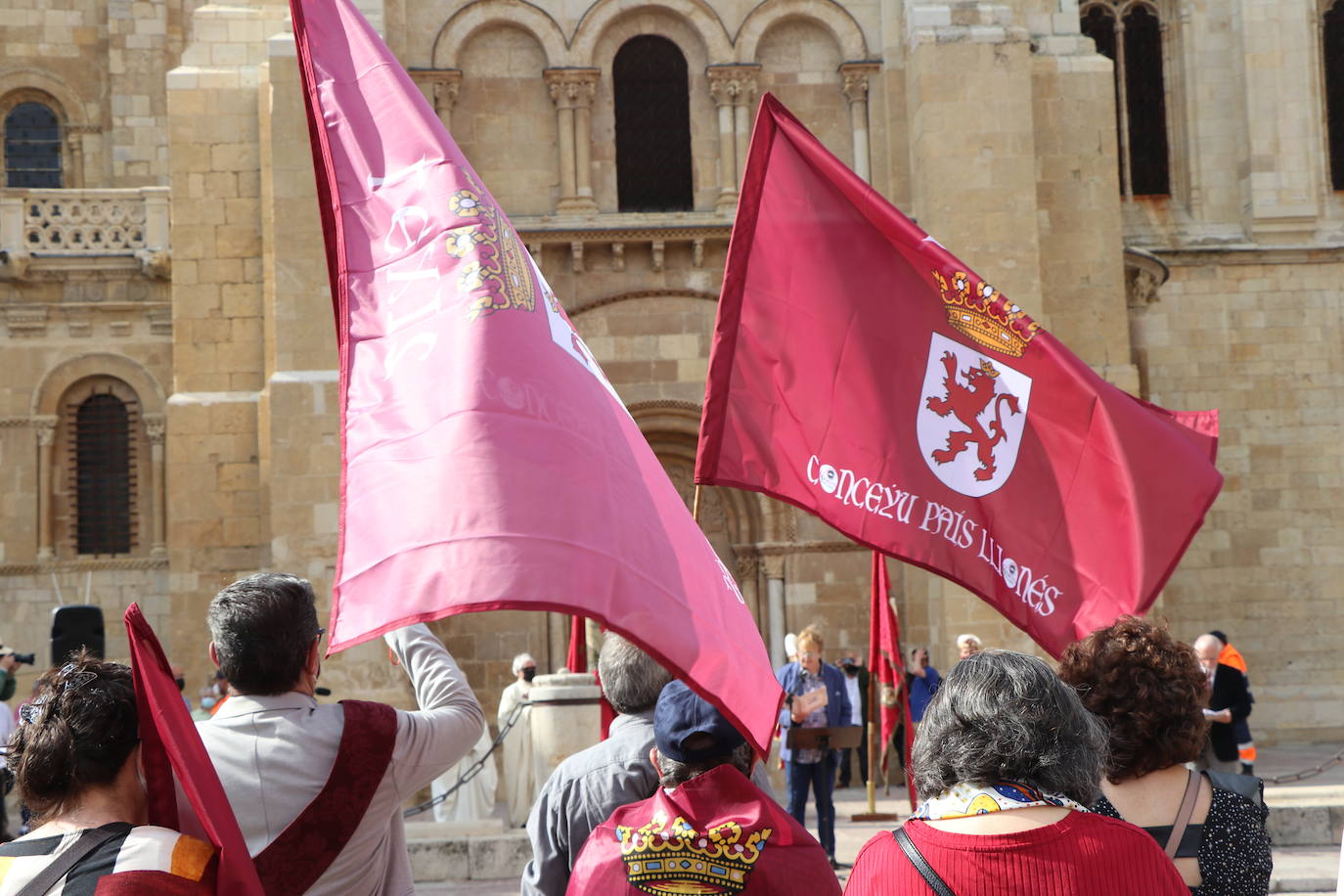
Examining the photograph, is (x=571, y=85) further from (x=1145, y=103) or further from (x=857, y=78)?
(x=1145, y=103)

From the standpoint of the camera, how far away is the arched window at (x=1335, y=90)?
23062 mm

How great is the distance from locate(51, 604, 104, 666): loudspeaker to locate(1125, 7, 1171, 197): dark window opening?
1636 centimetres

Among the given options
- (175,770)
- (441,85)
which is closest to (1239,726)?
(175,770)

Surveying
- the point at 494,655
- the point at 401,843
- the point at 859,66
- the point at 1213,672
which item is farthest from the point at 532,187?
the point at 401,843

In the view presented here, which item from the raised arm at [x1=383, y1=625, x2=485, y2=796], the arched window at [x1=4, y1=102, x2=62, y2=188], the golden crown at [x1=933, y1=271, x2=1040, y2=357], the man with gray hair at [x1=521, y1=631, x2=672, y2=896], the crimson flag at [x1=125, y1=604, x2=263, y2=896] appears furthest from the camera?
the arched window at [x1=4, y1=102, x2=62, y2=188]

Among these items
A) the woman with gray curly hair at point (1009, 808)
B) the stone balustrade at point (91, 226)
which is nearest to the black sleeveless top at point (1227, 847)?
the woman with gray curly hair at point (1009, 808)

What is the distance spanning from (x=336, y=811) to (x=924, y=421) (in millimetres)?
3618

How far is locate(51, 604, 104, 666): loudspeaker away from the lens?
1202cm

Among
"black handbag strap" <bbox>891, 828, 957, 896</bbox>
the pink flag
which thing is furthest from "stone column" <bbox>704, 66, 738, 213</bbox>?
"black handbag strap" <bbox>891, 828, 957, 896</bbox>

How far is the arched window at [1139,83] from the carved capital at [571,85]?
9132 mm

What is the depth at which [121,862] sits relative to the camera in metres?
2.58

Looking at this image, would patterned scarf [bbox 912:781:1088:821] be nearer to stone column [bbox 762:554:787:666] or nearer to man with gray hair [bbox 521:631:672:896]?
man with gray hair [bbox 521:631:672:896]

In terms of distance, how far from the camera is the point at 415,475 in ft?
12.0

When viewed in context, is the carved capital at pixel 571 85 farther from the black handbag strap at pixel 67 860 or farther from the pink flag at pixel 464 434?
the black handbag strap at pixel 67 860
